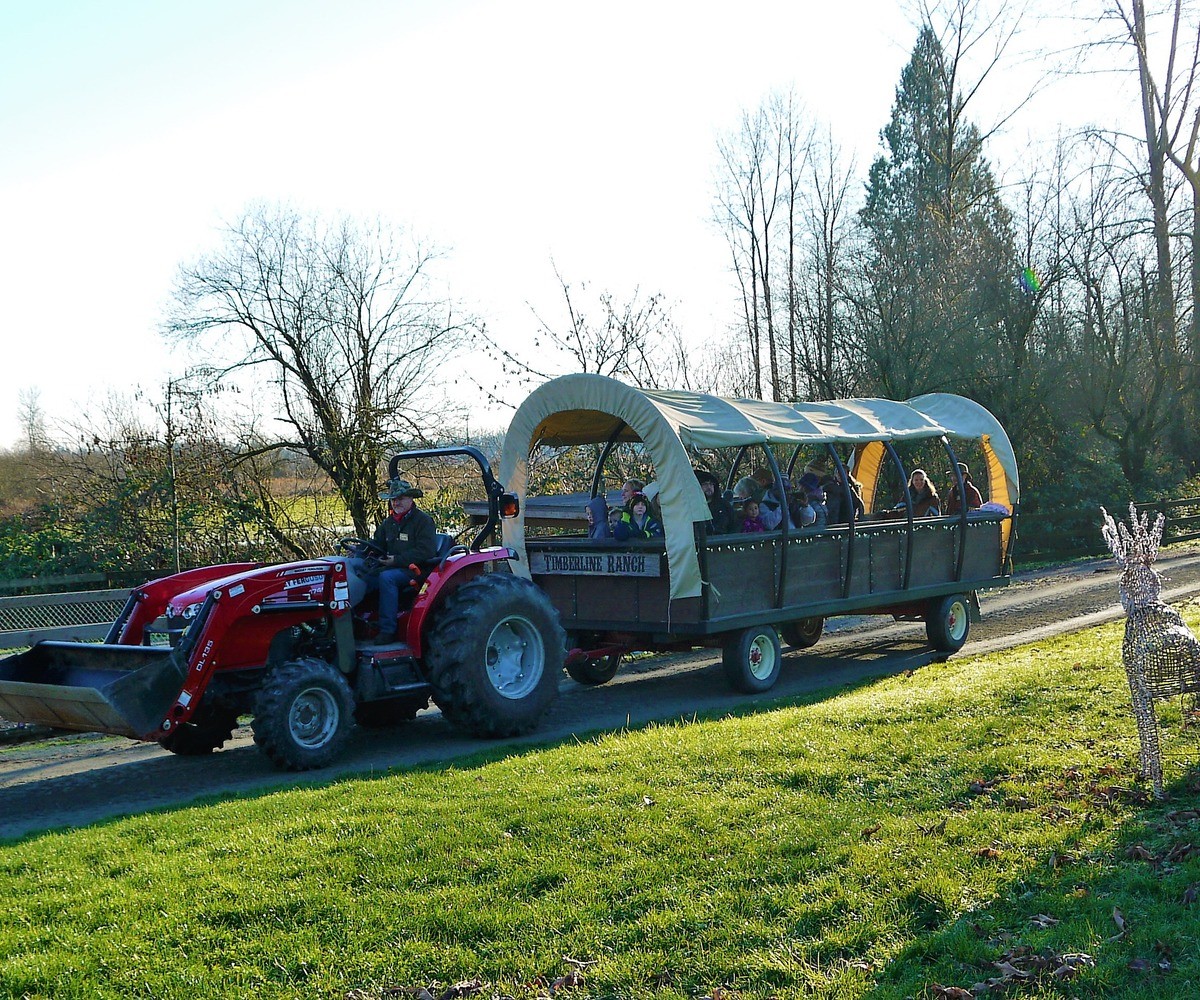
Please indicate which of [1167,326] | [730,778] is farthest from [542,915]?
[1167,326]

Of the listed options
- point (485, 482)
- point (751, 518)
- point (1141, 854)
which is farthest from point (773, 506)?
point (1141, 854)

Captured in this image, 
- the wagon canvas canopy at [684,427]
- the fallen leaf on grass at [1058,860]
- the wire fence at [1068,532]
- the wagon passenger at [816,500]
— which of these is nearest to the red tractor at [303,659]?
the wagon canvas canopy at [684,427]

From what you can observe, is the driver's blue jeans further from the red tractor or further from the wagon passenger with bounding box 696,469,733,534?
the wagon passenger with bounding box 696,469,733,534

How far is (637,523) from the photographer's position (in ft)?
41.9

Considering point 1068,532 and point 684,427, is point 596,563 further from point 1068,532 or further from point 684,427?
point 1068,532

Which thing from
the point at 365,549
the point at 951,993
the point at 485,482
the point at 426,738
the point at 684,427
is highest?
the point at 684,427

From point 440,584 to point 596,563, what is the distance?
268 centimetres

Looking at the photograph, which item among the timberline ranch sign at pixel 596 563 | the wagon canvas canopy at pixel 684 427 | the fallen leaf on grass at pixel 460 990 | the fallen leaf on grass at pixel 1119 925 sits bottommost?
the fallen leaf on grass at pixel 1119 925

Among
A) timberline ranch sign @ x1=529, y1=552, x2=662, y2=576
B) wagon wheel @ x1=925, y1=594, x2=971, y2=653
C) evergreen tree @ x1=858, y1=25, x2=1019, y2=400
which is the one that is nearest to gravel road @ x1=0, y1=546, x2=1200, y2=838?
wagon wheel @ x1=925, y1=594, x2=971, y2=653

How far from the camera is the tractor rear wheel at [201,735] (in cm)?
964

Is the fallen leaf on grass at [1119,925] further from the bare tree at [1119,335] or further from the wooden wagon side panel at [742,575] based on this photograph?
the bare tree at [1119,335]

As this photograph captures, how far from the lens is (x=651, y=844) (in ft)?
19.6

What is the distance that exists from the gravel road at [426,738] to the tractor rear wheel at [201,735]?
115 mm

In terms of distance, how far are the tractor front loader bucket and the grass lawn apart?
0.91 meters
